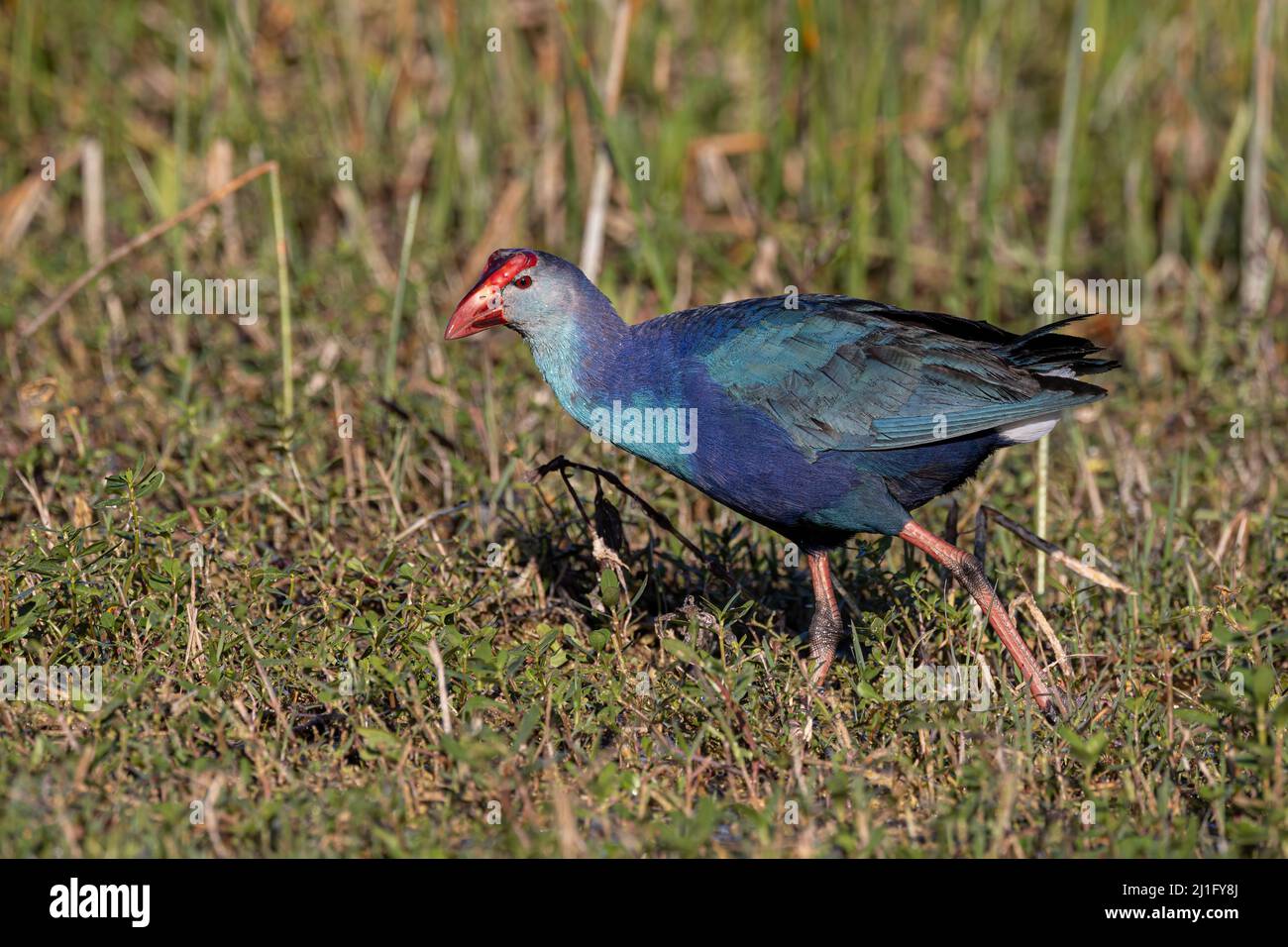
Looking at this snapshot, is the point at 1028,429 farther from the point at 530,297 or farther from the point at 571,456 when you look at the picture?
the point at 571,456

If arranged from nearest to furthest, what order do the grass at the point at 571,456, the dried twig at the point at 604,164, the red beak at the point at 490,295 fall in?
the grass at the point at 571,456 → the red beak at the point at 490,295 → the dried twig at the point at 604,164

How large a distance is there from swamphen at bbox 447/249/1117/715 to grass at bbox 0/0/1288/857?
25cm

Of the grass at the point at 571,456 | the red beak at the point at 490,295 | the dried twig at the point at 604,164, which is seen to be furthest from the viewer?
the dried twig at the point at 604,164

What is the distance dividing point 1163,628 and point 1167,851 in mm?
1070

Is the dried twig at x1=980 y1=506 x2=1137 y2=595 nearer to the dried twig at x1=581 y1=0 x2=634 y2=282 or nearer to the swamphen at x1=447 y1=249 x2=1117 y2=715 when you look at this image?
the swamphen at x1=447 y1=249 x2=1117 y2=715

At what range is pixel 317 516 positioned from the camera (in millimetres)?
3896

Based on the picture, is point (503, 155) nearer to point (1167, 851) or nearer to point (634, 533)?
point (634, 533)

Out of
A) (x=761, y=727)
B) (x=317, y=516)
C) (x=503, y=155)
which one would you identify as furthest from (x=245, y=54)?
(x=761, y=727)

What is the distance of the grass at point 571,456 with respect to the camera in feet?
8.90

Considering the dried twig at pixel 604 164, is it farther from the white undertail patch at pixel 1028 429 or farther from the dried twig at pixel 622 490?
the white undertail patch at pixel 1028 429

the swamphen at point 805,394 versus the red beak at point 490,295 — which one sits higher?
the red beak at point 490,295

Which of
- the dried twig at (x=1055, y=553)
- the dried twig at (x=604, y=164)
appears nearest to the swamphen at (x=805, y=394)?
the dried twig at (x=1055, y=553)

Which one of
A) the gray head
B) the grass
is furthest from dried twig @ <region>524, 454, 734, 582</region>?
the gray head
